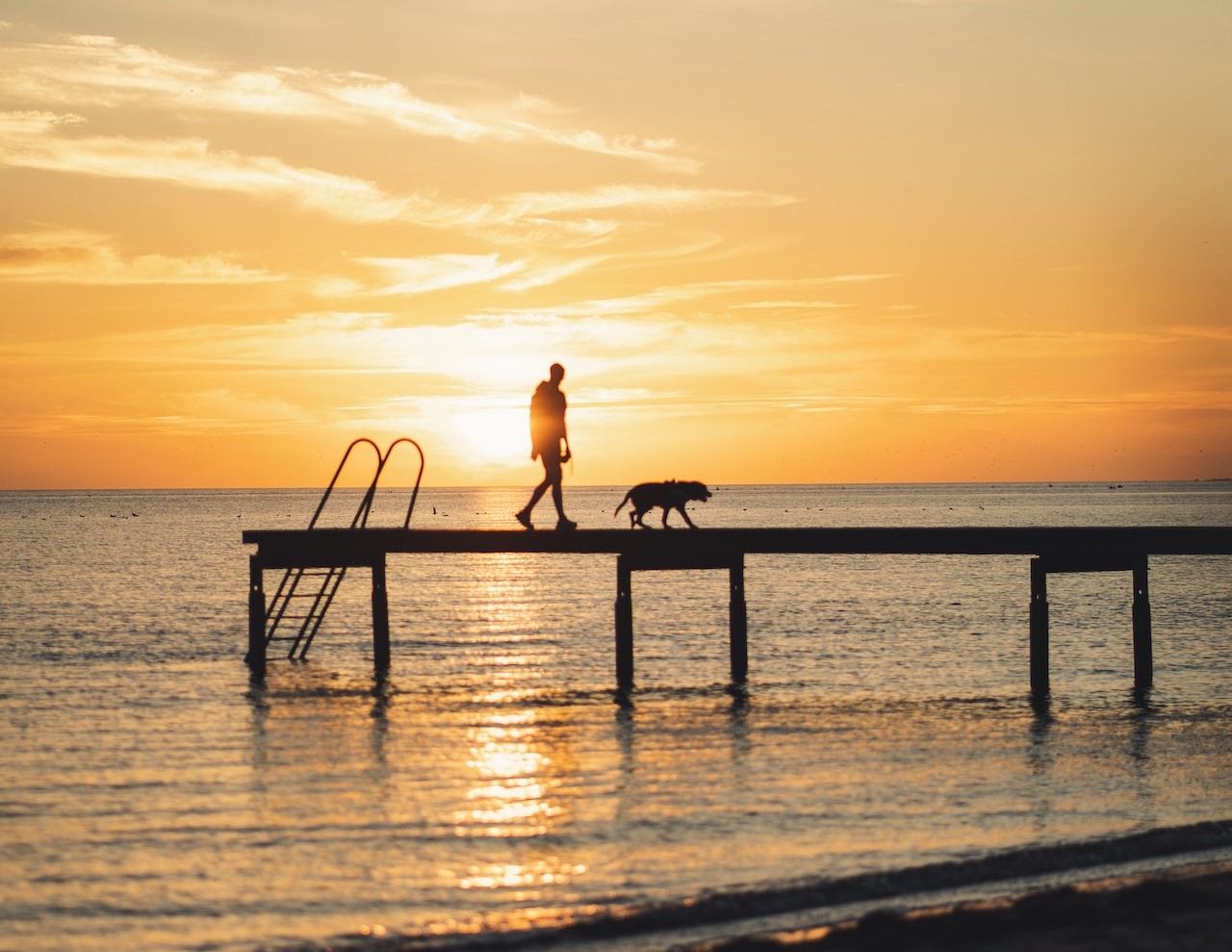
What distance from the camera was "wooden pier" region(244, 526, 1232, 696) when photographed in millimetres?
22391

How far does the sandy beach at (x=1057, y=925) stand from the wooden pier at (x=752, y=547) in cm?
1108

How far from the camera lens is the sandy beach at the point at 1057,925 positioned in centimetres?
900

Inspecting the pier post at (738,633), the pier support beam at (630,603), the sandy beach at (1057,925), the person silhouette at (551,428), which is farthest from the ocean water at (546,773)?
the person silhouette at (551,428)

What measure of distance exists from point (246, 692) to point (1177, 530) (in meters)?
15.7

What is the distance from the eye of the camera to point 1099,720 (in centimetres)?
2088

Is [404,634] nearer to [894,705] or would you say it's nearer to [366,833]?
[894,705]

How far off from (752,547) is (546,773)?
796 cm

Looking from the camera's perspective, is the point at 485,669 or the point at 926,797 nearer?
the point at 926,797

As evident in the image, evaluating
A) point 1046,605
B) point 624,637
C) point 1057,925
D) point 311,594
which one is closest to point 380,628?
point 311,594

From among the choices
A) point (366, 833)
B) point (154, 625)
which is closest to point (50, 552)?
point (154, 625)

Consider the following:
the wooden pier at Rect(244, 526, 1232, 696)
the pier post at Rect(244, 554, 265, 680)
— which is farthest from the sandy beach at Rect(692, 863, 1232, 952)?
the pier post at Rect(244, 554, 265, 680)

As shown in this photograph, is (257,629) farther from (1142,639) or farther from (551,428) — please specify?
(1142,639)

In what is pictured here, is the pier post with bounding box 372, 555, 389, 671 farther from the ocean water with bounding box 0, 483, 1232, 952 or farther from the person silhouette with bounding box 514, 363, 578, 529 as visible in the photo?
the person silhouette with bounding box 514, 363, 578, 529

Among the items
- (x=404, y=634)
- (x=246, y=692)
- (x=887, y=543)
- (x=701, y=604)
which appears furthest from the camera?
(x=701, y=604)
